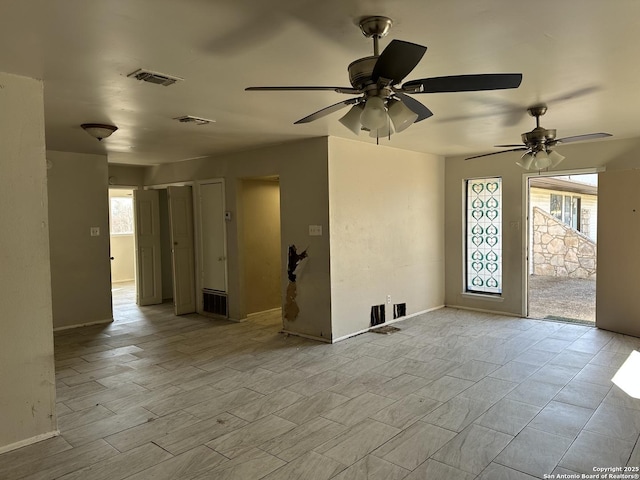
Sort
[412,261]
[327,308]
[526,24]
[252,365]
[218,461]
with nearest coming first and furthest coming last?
[526,24]
[218,461]
[252,365]
[327,308]
[412,261]

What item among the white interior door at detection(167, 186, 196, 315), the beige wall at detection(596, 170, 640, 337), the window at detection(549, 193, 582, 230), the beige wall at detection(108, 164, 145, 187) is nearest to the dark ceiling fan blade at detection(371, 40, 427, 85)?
the beige wall at detection(596, 170, 640, 337)

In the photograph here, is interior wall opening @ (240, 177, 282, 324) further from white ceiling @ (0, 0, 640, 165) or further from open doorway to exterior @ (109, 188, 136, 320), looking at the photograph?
open doorway to exterior @ (109, 188, 136, 320)

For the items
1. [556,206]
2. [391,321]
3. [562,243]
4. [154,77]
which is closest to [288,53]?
[154,77]

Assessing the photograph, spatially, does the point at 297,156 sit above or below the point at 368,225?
above

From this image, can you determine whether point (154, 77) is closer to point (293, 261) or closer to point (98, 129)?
point (98, 129)

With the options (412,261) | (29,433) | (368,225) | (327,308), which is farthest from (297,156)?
(29,433)

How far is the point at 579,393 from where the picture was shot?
345 cm

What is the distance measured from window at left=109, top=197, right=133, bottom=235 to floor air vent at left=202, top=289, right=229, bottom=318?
4584 millimetres

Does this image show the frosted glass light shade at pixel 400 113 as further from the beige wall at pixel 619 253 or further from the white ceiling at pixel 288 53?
the beige wall at pixel 619 253

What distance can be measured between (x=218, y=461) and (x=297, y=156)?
3.51m

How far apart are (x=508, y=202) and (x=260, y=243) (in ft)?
12.0

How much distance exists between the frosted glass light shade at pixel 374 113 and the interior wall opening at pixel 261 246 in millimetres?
4162

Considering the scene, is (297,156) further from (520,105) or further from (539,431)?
(539,431)

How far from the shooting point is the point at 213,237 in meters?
6.46
